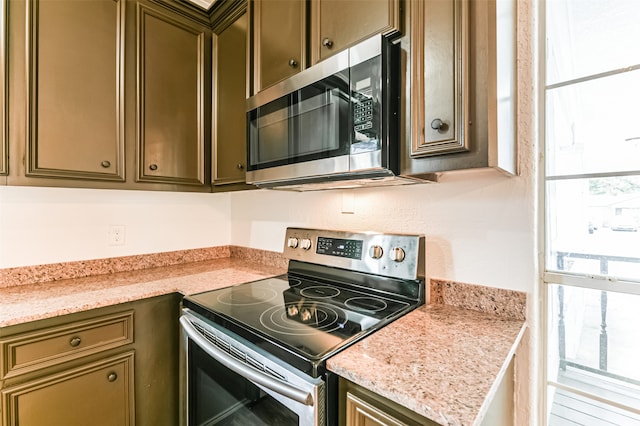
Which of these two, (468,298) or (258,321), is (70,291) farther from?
(468,298)

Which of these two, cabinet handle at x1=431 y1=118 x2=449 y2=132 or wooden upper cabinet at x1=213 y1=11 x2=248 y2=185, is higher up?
wooden upper cabinet at x1=213 y1=11 x2=248 y2=185

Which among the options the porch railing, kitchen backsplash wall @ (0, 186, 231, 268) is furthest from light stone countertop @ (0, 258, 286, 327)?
the porch railing

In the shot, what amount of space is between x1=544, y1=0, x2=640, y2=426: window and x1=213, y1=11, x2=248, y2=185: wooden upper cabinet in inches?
52.3

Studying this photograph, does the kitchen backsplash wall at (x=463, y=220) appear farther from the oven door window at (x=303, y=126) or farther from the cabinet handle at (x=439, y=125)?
the oven door window at (x=303, y=126)

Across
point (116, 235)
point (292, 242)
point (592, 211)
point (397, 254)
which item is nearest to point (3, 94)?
point (116, 235)

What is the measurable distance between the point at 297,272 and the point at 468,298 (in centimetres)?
84

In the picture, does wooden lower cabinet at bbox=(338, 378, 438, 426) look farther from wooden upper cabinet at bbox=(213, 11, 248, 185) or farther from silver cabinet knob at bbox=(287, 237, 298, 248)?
wooden upper cabinet at bbox=(213, 11, 248, 185)

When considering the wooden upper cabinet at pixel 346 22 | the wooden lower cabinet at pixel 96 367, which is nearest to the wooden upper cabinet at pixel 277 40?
the wooden upper cabinet at pixel 346 22

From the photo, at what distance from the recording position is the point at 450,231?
117cm

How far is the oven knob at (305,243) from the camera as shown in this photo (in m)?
1.57

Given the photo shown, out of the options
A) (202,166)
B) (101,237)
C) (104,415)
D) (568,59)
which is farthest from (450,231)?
(101,237)

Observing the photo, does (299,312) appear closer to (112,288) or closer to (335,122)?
(335,122)

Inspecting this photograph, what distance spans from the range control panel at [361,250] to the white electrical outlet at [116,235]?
99 cm

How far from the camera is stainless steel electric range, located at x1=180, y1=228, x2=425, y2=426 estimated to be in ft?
2.60
